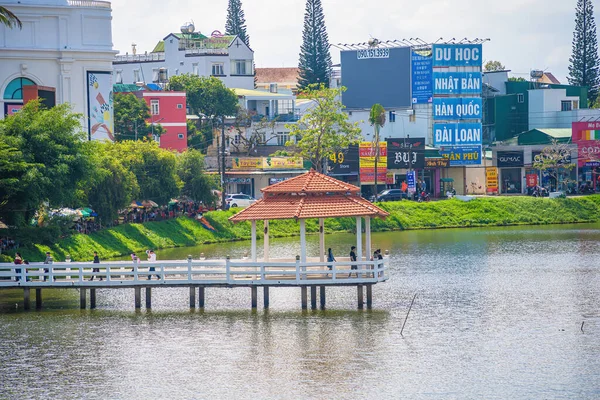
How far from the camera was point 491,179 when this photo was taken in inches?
4518

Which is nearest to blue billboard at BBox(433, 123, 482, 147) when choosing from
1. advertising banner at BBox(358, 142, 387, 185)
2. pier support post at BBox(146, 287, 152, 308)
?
advertising banner at BBox(358, 142, 387, 185)

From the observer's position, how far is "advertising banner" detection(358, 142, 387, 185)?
10812 centimetres

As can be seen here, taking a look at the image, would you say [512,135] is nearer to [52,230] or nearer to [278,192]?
[52,230]

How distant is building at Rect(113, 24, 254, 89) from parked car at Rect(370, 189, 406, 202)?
141 feet

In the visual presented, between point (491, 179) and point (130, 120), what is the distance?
1403 inches

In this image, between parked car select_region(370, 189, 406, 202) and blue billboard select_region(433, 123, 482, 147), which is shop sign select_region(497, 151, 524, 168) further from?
parked car select_region(370, 189, 406, 202)

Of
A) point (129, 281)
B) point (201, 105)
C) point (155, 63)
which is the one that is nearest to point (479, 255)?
point (129, 281)

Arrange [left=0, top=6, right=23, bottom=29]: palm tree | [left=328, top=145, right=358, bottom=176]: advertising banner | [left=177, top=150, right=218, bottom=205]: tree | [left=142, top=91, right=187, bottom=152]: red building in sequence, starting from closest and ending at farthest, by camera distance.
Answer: [left=0, top=6, right=23, bottom=29]: palm tree
[left=177, top=150, right=218, bottom=205]: tree
[left=328, top=145, right=358, bottom=176]: advertising banner
[left=142, top=91, right=187, bottom=152]: red building

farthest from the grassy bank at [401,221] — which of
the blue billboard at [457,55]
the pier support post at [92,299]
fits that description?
the pier support post at [92,299]

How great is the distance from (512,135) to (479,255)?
192 ft

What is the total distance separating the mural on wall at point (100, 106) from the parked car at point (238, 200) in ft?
42.4

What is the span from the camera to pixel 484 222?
97.5 meters

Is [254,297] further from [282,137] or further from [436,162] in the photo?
[282,137]

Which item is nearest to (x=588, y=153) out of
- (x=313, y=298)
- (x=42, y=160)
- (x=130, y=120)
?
(x=130, y=120)
